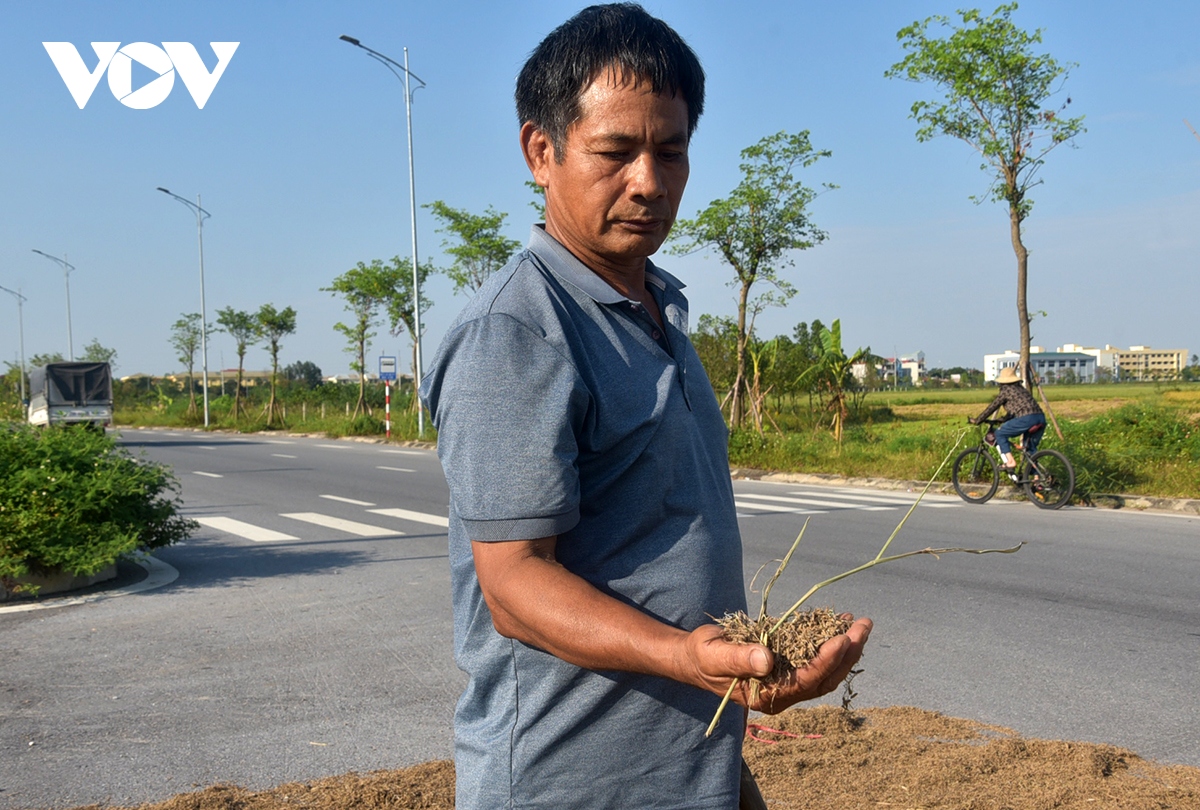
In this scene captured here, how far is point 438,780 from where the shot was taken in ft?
11.6

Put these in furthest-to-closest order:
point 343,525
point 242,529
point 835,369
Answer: point 835,369 < point 343,525 < point 242,529

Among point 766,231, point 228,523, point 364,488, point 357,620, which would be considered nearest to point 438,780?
point 357,620

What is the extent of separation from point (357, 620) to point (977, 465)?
9.09 m

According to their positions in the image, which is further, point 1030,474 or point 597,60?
point 1030,474

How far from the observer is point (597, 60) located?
1.43 metres

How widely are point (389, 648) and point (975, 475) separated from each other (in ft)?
30.9

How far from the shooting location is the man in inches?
47.7

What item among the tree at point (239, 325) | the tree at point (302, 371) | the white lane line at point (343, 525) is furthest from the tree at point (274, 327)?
the tree at point (302, 371)

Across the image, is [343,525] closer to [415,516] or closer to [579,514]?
Result: [415,516]

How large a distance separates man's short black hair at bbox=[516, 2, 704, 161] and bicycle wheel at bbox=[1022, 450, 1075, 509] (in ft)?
37.4

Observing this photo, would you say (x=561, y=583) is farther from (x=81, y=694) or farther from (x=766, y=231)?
(x=766, y=231)

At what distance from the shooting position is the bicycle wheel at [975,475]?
1244 centimetres

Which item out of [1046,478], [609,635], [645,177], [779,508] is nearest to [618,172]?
[645,177]

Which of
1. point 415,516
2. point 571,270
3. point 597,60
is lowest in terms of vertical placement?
point 415,516
